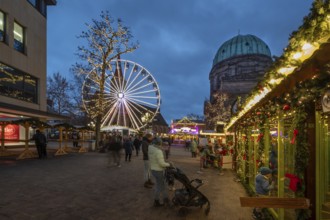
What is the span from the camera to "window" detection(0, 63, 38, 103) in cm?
2400

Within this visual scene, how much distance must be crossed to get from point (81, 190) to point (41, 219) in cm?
325

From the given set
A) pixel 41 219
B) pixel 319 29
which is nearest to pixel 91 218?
pixel 41 219

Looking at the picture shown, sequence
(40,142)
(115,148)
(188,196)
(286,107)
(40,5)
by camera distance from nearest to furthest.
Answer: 1. (286,107)
2. (188,196)
3. (115,148)
4. (40,142)
5. (40,5)

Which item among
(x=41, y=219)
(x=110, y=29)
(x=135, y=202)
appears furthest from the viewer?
(x=110, y=29)

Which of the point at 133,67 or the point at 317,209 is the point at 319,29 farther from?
the point at 133,67

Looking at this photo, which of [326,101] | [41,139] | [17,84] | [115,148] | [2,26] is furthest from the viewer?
[17,84]

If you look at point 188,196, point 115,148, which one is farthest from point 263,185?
point 115,148

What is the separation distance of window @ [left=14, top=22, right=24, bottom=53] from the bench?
25363mm

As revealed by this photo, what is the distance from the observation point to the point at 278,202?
4.52 m

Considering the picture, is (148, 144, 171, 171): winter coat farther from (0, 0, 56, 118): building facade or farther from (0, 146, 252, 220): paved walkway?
(0, 0, 56, 118): building facade

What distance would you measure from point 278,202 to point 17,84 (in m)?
25.0

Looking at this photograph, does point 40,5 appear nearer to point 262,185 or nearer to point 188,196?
point 188,196

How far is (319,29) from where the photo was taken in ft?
12.0

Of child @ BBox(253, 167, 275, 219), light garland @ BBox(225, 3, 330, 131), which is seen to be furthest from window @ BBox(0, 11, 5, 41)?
light garland @ BBox(225, 3, 330, 131)
